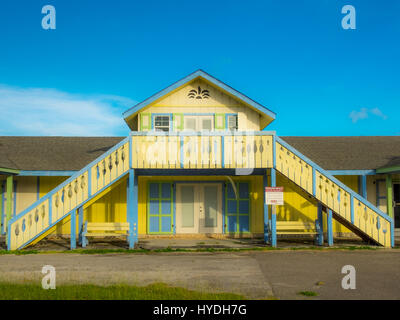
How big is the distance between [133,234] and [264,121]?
22.8 ft

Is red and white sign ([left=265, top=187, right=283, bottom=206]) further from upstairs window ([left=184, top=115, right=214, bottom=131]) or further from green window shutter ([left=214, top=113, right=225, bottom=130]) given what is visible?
upstairs window ([left=184, top=115, right=214, bottom=131])

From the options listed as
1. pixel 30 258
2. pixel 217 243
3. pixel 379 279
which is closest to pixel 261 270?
pixel 379 279

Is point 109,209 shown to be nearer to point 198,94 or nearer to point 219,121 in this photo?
point 219,121

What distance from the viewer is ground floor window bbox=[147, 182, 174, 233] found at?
15.2 m

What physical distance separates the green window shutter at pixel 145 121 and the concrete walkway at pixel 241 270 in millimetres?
5274

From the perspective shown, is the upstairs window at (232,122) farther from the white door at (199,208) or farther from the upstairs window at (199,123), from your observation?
the white door at (199,208)

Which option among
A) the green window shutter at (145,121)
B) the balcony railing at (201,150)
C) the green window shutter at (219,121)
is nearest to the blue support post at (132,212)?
the balcony railing at (201,150)

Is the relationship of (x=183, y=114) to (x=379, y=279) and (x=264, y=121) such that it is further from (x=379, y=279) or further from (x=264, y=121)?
(x=379, y=279)

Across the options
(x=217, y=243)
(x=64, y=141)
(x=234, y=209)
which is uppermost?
(x=64, y=141)

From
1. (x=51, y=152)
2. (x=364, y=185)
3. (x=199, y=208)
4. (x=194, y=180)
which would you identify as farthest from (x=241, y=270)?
(x=51, y=152)

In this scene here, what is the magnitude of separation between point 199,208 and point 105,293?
29.7 feet

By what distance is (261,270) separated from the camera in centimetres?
873

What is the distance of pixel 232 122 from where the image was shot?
48.1ft

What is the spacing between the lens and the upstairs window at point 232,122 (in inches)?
575
